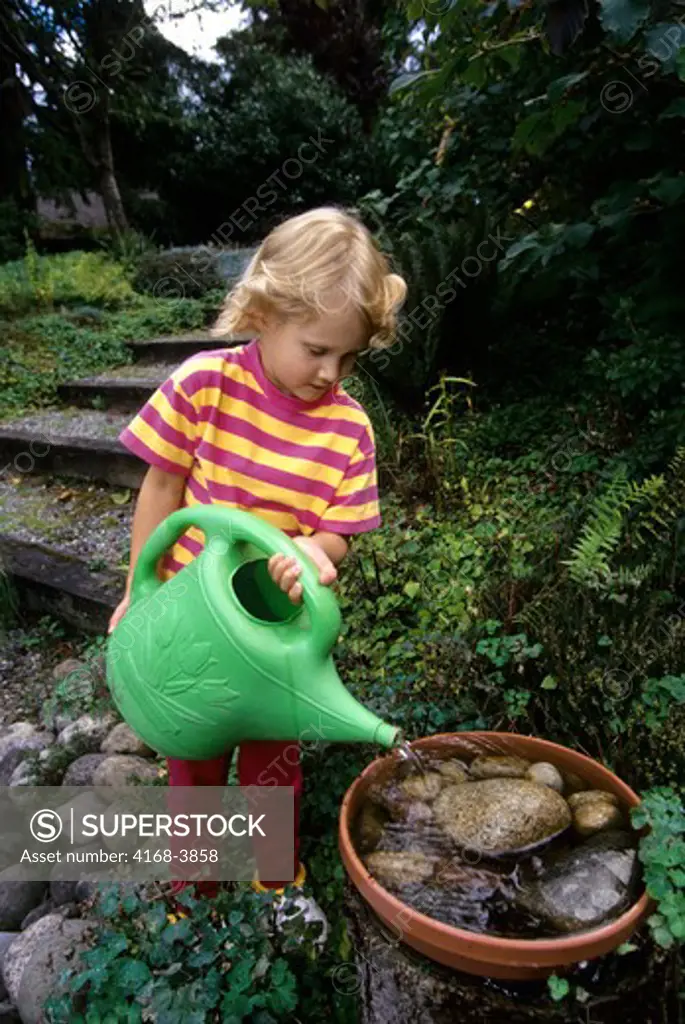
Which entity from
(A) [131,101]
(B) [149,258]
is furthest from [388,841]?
(A) [131,101]

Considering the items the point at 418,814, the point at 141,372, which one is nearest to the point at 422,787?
the point at 418,814

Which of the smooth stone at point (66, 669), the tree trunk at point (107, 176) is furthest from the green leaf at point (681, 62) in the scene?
the tree trunk at point (107, 176)

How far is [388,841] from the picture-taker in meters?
1.23

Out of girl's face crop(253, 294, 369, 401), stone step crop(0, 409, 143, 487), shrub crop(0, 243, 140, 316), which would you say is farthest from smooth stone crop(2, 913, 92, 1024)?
shrub crop(0, 243, 140, 316)

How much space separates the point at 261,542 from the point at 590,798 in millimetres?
712

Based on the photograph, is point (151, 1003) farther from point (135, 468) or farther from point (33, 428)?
point (33, 428)

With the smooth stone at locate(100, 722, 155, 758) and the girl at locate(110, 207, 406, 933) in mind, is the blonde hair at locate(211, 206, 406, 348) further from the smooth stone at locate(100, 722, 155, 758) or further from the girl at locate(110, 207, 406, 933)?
the smooth stone at locate(100, 722, 155, 758)

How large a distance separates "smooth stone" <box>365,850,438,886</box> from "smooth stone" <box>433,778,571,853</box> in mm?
74

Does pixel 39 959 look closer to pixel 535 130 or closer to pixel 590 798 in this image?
pixel 590 798

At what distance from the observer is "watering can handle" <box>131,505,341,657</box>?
39.3 inches

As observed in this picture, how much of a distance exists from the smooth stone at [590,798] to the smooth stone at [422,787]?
0.73ft

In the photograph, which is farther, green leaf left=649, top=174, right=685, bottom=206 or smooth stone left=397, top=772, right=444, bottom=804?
green leaf left=649, top=174, right=685, bottom=206

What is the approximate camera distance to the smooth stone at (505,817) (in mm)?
1211

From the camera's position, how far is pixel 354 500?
4.52ft
